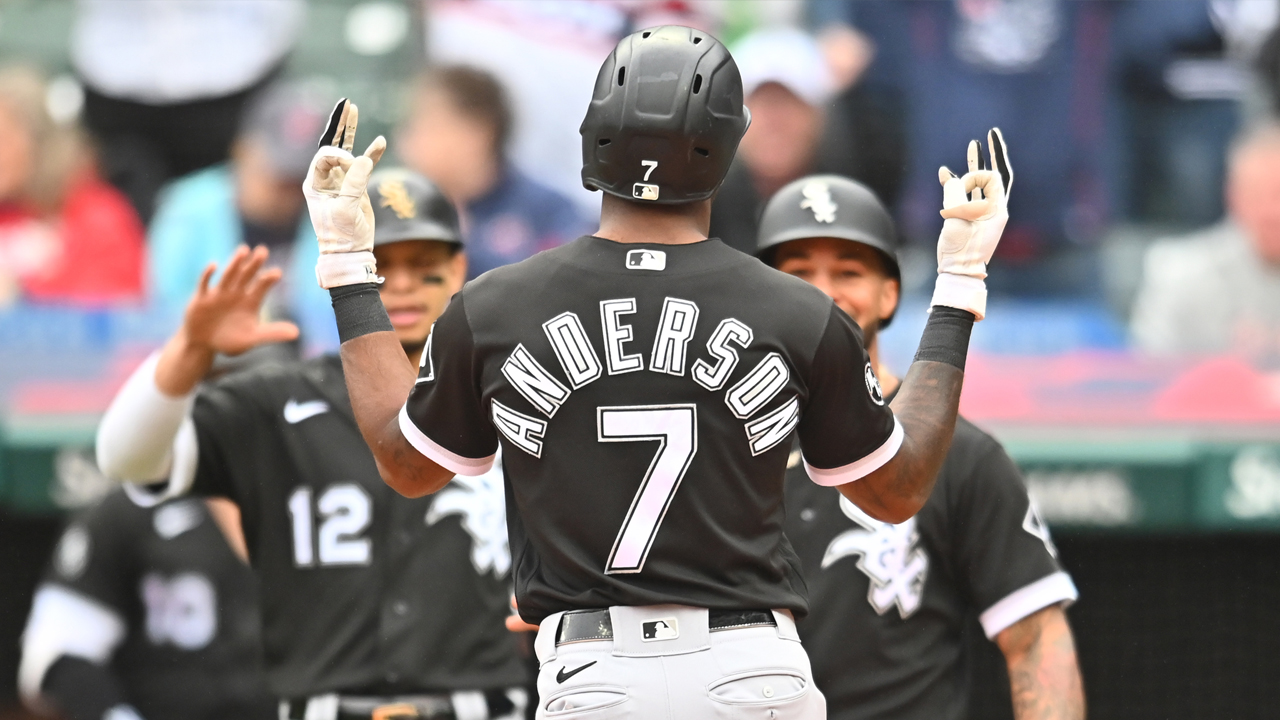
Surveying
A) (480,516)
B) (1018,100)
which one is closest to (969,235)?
(480,516)

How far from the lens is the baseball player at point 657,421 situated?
6.89 feet

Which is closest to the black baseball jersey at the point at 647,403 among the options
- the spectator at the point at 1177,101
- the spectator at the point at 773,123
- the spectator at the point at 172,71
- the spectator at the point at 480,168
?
the spectator at the point at 773,123

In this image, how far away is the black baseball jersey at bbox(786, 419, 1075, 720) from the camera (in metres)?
2.95

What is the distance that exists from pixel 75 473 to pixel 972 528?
12.1 feet

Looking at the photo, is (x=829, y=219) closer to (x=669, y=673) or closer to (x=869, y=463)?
(x=869, y=463)

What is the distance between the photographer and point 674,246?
2.19 meters

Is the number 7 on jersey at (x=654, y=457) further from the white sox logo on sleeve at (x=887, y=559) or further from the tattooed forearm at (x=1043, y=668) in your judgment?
the tattooed forearm at (x=1043, y=668)

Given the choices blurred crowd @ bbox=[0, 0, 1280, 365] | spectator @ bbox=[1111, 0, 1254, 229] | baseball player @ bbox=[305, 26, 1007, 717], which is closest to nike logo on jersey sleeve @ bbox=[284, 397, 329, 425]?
baseball player @ bbox=[305, 26, 1007, 717]

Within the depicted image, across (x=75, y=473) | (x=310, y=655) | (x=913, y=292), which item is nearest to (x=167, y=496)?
(x=310, y=655)

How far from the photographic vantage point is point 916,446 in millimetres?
2273

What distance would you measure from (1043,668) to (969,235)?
41.1 inches

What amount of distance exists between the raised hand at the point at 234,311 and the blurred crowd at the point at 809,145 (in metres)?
2.92

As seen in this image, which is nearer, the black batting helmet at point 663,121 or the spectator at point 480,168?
the black batting helmet at point 663,121

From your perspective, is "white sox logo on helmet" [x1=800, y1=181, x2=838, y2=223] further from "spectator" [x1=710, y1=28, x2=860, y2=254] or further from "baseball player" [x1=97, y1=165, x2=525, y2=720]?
"spectator" [x1=710, y1=28, x2=860, y2=254]
